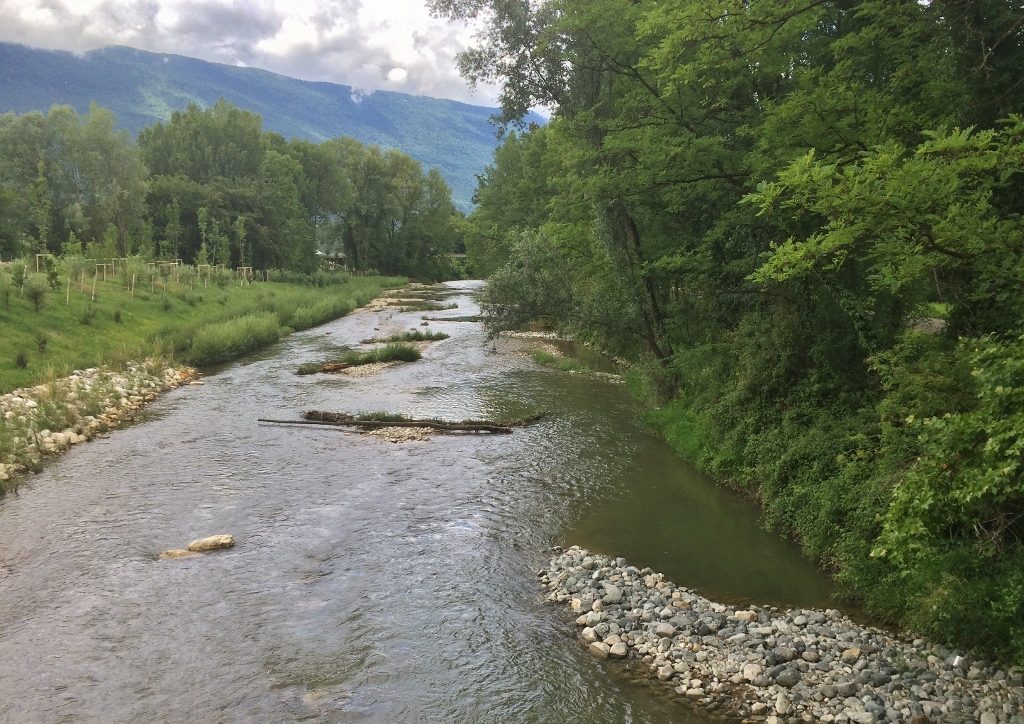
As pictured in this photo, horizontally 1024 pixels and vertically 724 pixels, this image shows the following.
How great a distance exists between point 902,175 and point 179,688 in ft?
34.7

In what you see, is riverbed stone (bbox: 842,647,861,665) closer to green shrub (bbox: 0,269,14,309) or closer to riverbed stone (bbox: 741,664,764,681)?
riverbed stone (bbox: 741,664,764,681)

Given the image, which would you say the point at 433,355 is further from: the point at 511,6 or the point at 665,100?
the point at 665,100

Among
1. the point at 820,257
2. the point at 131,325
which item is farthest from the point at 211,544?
the point at 131,325

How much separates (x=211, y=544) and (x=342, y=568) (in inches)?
110

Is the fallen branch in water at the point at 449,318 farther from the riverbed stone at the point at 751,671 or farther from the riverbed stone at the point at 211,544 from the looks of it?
the riverbed stone at the point at 751,671

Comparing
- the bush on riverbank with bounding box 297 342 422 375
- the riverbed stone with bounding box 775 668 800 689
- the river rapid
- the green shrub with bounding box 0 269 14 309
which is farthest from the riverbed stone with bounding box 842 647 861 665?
the green shrub with bounding box 0 269 14 309

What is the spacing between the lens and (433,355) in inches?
1337

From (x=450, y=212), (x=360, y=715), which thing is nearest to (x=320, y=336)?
(x=360, y=715)

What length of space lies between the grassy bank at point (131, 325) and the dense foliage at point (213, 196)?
5845mm

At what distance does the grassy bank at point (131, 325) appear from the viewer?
76.8 ft

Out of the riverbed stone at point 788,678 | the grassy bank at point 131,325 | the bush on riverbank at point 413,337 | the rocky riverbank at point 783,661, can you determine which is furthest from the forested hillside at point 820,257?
the grassy bank at point 131,325

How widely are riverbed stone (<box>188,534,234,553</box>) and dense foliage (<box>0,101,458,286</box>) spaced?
109 ft

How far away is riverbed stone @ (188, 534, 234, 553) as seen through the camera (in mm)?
11820

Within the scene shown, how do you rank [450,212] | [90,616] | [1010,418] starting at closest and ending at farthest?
1. [1010,418]
2. [90,616]
3. [450,212]
